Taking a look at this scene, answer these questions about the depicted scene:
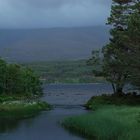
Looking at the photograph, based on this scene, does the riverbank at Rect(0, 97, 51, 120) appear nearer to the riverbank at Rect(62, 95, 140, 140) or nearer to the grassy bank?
the grassy bank

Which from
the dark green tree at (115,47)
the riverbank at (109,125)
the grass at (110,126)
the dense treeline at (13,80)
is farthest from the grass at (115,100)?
the dense treeline at (13,80)

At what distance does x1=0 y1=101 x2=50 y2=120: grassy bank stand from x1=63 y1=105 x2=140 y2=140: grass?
47.3 feet

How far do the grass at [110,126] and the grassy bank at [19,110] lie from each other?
47.3ft

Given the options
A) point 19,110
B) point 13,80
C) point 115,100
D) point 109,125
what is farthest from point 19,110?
point 13,80

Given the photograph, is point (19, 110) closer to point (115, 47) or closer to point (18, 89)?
point (115, 47)

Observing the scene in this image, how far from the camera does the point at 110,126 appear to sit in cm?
3744

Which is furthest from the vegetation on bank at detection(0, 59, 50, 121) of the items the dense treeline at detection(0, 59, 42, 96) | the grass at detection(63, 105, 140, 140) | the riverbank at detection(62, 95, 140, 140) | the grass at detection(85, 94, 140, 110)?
the grass at detection(63, 105, 140, 140)

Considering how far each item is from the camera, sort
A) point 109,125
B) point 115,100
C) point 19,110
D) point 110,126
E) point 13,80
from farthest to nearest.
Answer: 1. point 13,80
2. point 115,100
3. point 19,110
4. point 109,125
5. point 110,126

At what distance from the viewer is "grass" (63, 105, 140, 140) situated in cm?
3425

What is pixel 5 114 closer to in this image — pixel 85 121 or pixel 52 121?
pixel 52 121

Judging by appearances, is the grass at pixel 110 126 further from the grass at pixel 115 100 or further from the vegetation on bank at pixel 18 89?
the vegetation on bank at pixel 18 89

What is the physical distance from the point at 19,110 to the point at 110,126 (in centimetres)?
3033

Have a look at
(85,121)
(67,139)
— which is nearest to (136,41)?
(85,121)

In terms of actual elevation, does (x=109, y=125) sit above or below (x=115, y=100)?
above
